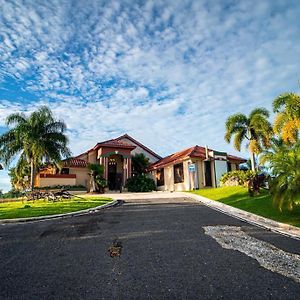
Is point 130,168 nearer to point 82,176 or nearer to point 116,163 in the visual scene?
point 116,163

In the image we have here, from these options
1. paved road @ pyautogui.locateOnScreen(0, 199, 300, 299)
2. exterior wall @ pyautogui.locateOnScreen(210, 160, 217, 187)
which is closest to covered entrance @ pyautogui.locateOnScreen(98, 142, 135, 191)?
exterior wall @ pyautogui.locateOnScreen(210, 160, 217, 187)

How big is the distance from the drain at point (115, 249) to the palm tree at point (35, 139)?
2181 centimetres

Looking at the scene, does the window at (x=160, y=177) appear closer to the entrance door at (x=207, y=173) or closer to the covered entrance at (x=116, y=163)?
the covered entrance at (x=116, y=163)

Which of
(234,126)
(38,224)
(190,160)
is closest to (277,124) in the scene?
(234,126)

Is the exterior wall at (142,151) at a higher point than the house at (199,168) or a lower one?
higher

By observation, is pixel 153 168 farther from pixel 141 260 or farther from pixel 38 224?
pixel 141 260

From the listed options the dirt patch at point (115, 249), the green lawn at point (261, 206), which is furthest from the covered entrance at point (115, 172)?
the dirt patch at point (115, 249)

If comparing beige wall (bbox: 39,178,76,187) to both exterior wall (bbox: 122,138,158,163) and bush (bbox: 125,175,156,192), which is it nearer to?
bush (bbox: 125,175,156,192)

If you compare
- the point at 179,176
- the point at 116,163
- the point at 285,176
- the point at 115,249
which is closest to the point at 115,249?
the point at 115,249

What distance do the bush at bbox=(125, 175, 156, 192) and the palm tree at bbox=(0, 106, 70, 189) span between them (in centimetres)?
754

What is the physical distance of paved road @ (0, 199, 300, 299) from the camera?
3777mm

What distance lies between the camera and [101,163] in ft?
100

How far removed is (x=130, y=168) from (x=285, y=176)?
23.2 meters

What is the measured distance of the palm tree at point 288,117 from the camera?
16.5 meters
